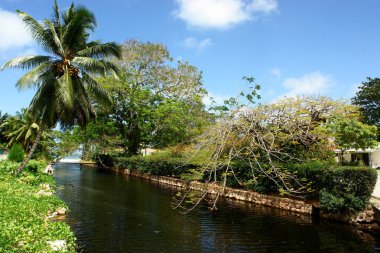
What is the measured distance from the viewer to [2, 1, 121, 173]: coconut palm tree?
16406mm

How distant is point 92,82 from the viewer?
722 inches

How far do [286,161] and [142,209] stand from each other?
7015 millimetres

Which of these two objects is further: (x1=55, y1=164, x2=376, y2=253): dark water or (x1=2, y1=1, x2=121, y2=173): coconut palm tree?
(x1=2, y1=1, x2=121, y2=173): coconut palm tree

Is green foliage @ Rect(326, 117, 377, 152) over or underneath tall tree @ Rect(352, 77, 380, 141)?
underneath

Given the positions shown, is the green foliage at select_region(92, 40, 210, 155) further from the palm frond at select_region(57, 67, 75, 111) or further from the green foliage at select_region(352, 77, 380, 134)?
the green foliage at select_region(352, 77, 380, 134)

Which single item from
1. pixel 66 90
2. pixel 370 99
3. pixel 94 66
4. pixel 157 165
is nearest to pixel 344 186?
pixel 66 90

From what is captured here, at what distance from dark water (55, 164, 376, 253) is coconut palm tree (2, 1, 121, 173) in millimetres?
5367

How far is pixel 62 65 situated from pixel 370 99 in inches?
1532

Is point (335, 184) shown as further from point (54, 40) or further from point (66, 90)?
point (54, 40)

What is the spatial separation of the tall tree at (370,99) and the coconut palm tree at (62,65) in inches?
1380

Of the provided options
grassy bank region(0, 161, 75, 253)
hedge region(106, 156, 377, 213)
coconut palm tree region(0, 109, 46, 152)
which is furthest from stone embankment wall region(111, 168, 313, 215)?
coconut palm tree region(0, 109, 46, 152)

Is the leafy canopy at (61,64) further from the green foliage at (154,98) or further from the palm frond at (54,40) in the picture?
the green foliage at (154,98)

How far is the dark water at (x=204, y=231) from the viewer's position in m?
8.68

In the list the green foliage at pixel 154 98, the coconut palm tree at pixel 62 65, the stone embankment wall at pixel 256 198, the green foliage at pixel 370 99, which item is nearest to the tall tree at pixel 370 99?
the green foliage at pixel 370 99
